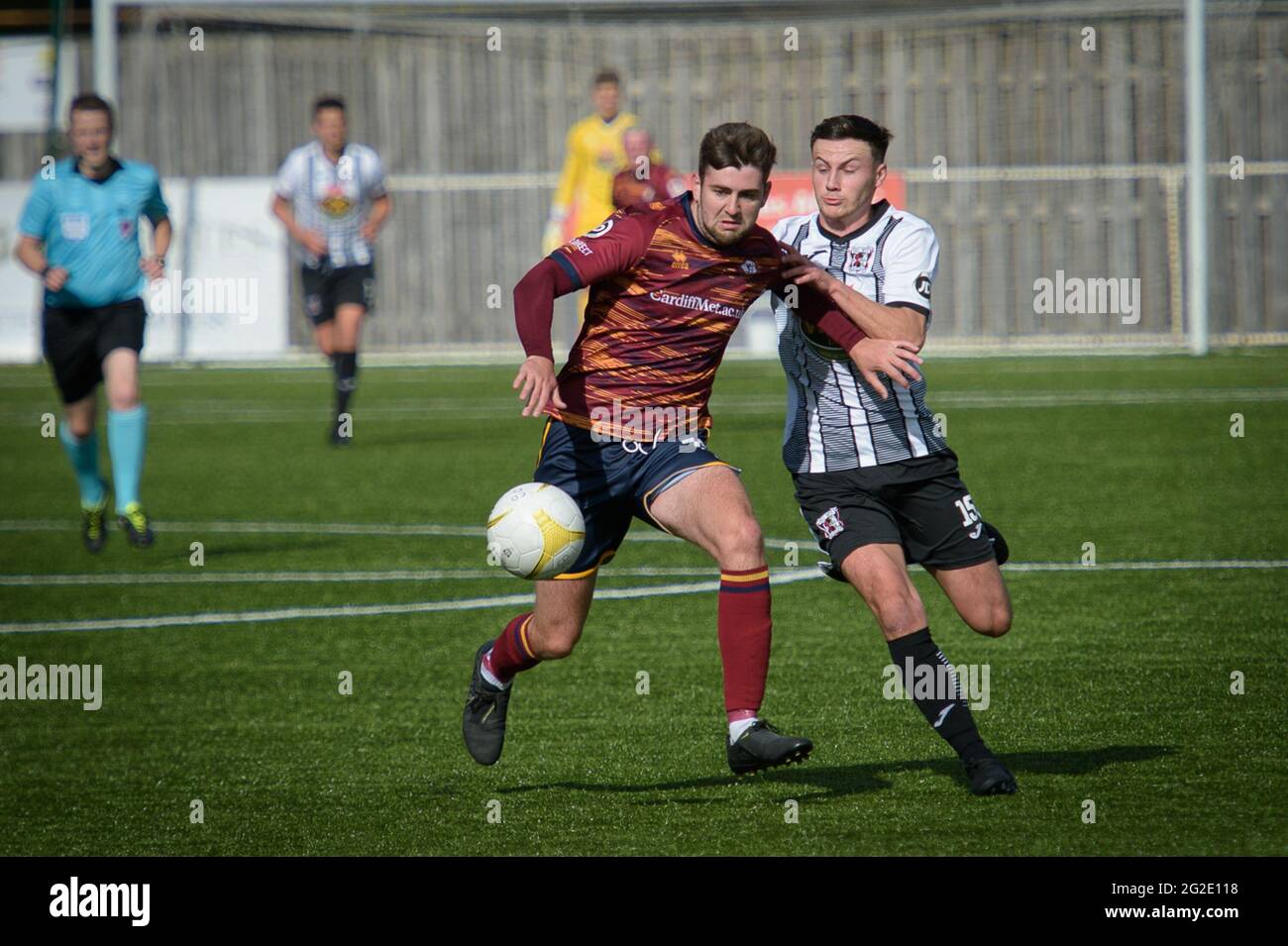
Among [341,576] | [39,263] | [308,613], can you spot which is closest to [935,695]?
[308,613]

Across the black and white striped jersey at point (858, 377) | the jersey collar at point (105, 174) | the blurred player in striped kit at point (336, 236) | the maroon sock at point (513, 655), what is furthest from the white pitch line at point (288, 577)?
the blurred player in striped kit at point (336, 236)

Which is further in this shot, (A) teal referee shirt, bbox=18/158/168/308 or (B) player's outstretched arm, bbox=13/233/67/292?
(A) teal referee shirt, bbox=18/158/168/308

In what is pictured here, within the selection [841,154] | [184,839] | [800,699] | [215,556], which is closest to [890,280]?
[841,154]

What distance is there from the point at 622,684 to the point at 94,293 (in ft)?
15.5

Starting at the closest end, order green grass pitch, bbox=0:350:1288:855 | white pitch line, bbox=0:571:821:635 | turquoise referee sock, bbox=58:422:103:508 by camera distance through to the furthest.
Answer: green grass pitch, bbox=0:350:1288:855
white pitch line, bbox=0:571:821:635
turquoise referee sock, bbox=58:422:103:508

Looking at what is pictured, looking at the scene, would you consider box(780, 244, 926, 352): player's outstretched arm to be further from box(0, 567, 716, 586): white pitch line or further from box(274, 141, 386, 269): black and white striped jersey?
box(274, 141, 386, 269): black and white striped jersey

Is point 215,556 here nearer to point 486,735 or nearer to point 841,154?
point 486,735

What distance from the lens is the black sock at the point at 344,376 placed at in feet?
49.2

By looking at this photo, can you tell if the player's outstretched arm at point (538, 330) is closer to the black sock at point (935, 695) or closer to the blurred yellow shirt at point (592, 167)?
the black sock at point (935, 695)

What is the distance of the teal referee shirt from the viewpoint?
33.7 feet

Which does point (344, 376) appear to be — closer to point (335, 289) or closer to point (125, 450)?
point (335, 289)

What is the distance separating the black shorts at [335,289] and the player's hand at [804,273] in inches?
399

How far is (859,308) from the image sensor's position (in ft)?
17.8

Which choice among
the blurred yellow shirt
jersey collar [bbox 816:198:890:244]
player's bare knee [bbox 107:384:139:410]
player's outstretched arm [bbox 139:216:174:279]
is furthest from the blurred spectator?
jersey collar [bbox 816:198:890:244]
